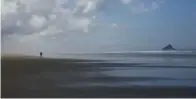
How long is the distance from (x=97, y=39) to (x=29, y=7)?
1.75ft

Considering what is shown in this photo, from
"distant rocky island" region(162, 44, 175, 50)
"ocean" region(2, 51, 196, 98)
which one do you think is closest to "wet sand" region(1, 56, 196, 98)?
"ocean" region(2, 51, 196, 98)

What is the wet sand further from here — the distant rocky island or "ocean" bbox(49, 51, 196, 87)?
the distant rocky island

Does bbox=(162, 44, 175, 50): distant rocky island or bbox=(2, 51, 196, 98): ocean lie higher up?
bbox=(162, 44, 175, 50): distant rocky island

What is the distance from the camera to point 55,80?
65.7 inches

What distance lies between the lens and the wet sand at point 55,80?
1665mm

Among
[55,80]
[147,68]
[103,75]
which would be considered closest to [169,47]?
[147,68]

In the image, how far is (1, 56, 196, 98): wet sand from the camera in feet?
5.46

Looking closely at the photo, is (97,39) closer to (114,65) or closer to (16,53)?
(114,65)

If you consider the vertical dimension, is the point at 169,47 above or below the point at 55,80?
above

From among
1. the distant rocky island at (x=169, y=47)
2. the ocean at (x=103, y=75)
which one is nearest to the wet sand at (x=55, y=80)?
the ocean at (x=103, y=75)

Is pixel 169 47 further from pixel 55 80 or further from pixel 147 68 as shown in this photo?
pixel 55 80

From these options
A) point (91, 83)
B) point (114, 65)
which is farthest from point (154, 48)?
point (91, 83)

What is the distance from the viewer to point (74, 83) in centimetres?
167

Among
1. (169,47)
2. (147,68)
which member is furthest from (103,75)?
(169,47)
